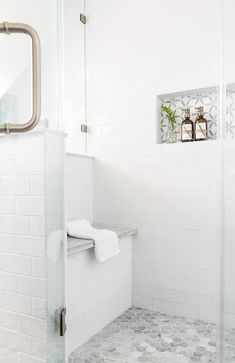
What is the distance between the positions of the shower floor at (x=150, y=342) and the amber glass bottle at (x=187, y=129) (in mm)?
1251

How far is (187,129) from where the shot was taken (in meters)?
2.16

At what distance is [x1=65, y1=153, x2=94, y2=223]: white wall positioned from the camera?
2225 millimetres

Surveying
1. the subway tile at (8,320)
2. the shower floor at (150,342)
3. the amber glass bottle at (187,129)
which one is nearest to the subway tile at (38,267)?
the subway tile at (8,320)

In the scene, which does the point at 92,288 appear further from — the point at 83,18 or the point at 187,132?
the point at 83,18

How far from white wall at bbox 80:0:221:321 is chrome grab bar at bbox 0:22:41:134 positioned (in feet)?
3.95

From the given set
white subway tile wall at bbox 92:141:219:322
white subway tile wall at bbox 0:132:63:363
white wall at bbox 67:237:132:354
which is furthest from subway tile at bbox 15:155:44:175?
white subway tile wall at bbox 92:141:219:322

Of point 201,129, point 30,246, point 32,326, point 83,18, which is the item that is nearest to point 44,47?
A: point 30,246

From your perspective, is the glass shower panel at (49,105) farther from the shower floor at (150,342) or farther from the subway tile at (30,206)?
the shower floor at (150,342)

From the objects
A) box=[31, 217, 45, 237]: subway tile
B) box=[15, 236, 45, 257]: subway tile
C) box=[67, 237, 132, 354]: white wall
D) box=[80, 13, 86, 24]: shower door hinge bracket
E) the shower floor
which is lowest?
the shower floor

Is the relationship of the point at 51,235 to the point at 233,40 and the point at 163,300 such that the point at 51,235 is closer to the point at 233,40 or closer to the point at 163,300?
the point at 233,40

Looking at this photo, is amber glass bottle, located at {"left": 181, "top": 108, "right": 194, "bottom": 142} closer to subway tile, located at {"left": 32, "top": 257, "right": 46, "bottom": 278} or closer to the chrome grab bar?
the chrome grab bar

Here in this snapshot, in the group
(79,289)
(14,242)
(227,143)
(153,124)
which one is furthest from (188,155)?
(14,242)

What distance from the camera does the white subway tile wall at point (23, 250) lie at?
1.21 m

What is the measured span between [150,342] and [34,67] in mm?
1552
